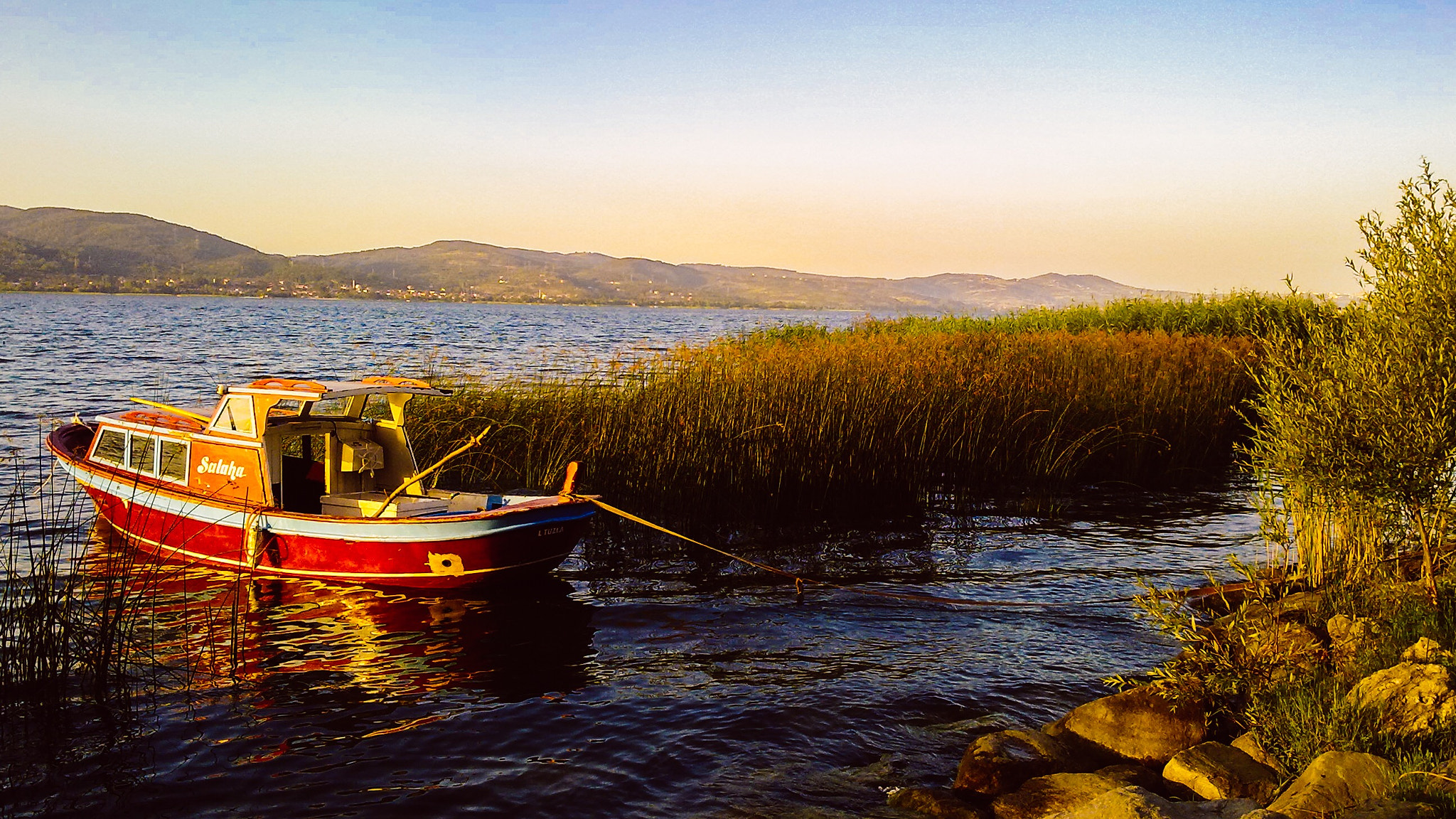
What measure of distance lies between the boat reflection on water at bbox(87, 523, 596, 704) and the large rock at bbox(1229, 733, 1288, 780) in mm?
5300

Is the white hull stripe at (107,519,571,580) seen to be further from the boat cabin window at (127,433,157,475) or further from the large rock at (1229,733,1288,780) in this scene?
the large rock at (1229,733,1288,780)

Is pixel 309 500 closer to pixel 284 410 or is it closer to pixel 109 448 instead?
pixel 284 410

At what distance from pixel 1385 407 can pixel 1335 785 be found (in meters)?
3.97

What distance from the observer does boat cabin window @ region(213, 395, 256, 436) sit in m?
12.0

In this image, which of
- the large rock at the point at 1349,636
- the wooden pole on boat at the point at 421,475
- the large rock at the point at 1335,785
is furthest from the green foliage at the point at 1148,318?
the large rock at the point at 1335,785

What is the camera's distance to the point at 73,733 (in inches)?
297

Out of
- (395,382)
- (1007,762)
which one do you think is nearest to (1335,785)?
(1007,762)

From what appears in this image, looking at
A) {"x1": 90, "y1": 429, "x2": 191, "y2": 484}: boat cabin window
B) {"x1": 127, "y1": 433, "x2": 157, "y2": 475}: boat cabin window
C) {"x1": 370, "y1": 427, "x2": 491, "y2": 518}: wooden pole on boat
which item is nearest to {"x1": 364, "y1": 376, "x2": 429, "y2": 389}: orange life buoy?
{"x1": 370, "y1": 427, "x2": 491, "y2": 518}: wooden pole on boat

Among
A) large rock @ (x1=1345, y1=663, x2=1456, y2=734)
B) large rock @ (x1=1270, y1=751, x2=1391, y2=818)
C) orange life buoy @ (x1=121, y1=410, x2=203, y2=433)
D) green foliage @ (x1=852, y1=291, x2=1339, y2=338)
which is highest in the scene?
green foliage @ (x1=852, y1=291, x2=1339, y2=338)

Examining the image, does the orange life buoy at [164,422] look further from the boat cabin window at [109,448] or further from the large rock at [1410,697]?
the large rock at [1410,697]

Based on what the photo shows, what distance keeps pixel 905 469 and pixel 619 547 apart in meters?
4.93

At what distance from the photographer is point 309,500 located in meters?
13.0

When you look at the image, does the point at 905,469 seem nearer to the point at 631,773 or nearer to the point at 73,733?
the point at 631,773

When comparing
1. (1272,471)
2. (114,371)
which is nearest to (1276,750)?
(1272,471)
